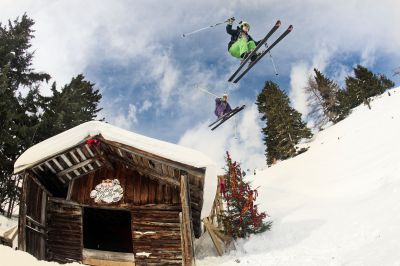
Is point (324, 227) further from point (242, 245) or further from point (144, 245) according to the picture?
point (144, 245)

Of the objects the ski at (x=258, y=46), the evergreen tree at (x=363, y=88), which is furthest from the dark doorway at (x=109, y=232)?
the evergreen tree at (x=363, y=88)

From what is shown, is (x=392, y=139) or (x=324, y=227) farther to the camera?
(x=392, y=139)

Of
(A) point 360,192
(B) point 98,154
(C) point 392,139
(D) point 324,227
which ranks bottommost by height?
(D) point 324,227

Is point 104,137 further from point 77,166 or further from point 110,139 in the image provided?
point 77,166

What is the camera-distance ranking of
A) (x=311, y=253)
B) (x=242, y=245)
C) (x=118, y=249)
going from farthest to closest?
(x=118, y=249)
(x=242, y=245)
(x=311, y=253)

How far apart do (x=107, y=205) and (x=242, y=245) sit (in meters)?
5.12

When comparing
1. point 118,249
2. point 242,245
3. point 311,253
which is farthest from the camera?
A: point 118,249

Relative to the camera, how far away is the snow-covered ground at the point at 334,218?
29.1ft

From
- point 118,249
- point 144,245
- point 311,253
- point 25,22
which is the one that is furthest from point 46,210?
point 25,22

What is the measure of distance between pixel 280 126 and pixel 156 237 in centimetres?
3597

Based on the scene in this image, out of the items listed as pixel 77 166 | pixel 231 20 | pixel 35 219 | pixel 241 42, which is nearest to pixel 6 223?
pixel 35 219

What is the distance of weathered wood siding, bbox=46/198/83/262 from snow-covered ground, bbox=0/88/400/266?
4.38m

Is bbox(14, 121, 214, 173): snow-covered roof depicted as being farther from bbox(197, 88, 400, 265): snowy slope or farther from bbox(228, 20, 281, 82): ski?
bbox(228, 20, 281, 82): ski

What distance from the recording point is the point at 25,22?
26.0m
